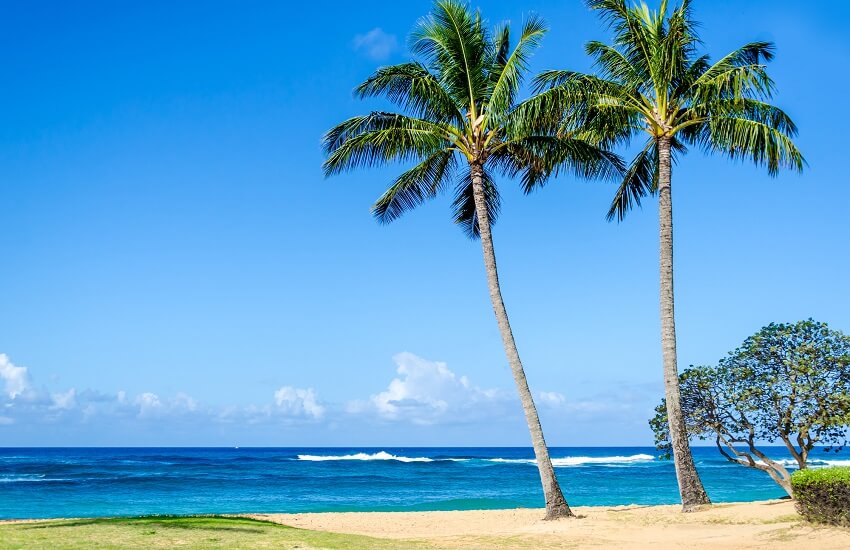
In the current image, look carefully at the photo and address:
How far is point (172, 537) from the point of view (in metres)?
12.9

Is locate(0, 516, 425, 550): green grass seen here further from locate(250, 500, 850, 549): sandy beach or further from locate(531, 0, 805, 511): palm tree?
locate(531, 0, 805, 511): palm tree

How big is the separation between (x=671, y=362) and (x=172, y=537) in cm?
1098

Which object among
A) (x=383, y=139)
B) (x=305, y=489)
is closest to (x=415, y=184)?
(x=383, y=139)

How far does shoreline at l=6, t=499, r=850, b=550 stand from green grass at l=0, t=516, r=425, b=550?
1.13 m

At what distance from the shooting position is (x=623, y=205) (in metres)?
20.5

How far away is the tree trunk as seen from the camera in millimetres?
16672

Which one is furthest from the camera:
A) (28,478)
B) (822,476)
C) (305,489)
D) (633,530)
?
(28,478)

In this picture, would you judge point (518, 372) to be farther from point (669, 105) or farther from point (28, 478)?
point (28, 478)

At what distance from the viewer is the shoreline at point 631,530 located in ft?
41.7

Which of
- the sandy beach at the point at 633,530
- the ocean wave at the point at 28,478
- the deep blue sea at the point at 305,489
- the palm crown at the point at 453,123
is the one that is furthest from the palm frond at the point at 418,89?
the ocean wave at the point at 28,478

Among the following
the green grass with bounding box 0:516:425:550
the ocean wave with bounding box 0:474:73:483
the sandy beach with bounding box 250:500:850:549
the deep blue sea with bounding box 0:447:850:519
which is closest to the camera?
the green grass with bounding box 0:516:425:550

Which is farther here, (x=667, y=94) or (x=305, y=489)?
(x=305, y=489)

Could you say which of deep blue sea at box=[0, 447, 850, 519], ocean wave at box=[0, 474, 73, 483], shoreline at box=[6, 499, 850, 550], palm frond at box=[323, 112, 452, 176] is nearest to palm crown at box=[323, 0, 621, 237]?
palm frond at box=[323, 112, 452, 176]

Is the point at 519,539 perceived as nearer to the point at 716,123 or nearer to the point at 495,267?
the point at 495,267
